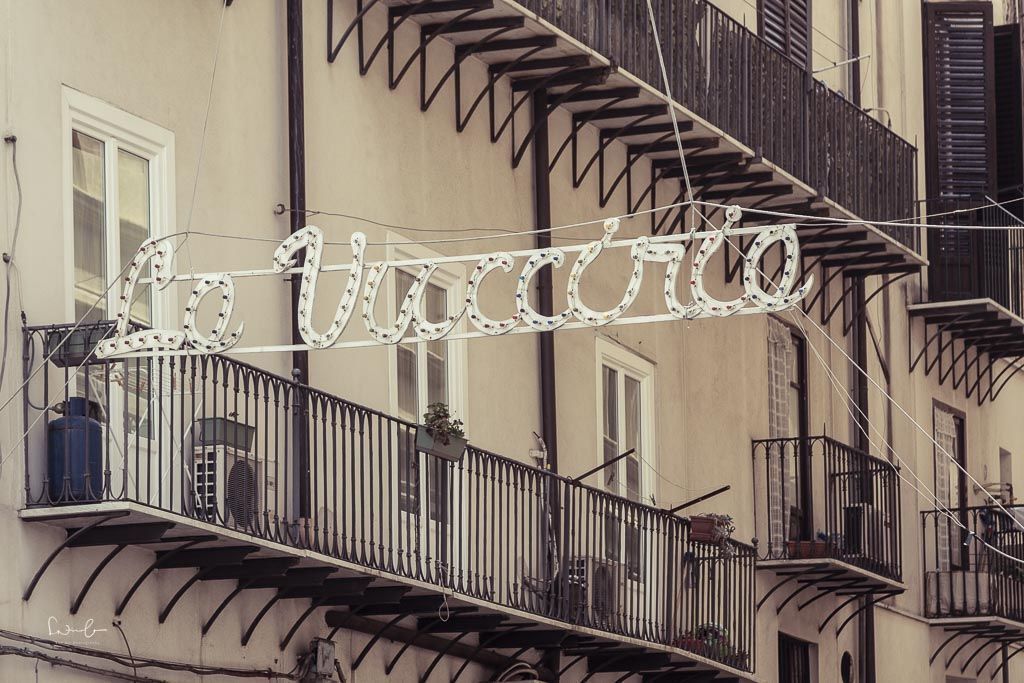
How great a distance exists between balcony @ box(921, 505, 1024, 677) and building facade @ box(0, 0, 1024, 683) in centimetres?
7

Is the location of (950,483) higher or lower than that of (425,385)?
lower

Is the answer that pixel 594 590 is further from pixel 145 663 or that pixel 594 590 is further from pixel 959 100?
pixel 959 100

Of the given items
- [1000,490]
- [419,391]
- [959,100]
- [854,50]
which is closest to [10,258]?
[419,391]

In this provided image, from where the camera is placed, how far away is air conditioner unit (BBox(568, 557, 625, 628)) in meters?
19.9

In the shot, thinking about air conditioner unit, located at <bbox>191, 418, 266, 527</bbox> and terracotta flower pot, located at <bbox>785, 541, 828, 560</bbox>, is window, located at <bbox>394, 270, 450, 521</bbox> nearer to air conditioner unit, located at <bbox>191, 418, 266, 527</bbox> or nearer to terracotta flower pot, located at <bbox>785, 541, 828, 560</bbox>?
air conditioner unit, located at <bbox>191, 418, 266, 527</bbox>

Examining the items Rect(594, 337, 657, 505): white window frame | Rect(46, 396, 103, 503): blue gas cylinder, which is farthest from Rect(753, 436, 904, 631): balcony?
Rect(46, 396, 103, 503): blue gas cylinder

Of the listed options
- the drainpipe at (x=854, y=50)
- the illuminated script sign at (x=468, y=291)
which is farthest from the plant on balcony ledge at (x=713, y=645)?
the drainpipe at (x=854, y=50)

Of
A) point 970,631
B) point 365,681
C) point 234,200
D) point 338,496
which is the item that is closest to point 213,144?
point 234,200

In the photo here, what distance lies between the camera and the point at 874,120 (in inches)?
1079

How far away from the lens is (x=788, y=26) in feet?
90.4

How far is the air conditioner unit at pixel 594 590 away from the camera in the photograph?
1986 centimetres

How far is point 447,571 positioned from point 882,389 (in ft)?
40.6

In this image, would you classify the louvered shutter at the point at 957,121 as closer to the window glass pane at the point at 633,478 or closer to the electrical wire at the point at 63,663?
the window glass pane at the point at 633,478

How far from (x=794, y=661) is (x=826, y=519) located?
1.71 metres
